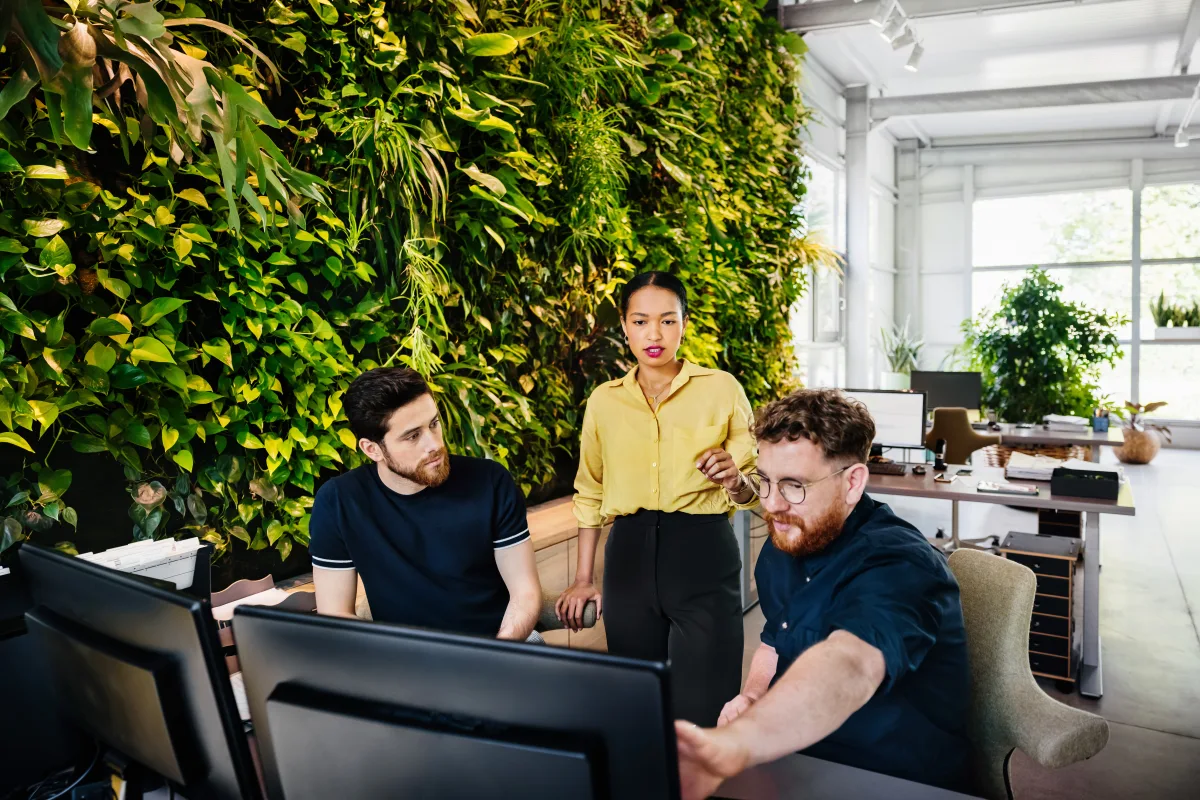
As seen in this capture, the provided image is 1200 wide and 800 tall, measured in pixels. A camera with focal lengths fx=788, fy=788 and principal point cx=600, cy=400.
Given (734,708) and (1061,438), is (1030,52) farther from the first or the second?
(734,708)

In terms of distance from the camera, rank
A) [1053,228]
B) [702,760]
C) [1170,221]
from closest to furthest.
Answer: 1. [702,760]
2. [1170,221]
3. [1053,228]

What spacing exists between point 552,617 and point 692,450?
2.21 ft

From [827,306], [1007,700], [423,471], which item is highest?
[827,306]

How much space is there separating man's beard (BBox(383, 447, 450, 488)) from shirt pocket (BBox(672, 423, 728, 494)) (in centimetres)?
79

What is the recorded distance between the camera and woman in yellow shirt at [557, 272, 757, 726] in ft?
7.61

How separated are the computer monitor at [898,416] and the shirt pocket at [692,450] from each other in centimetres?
219

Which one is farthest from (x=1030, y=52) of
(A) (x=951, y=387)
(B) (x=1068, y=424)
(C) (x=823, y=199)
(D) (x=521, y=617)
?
(D) (x=521, y=617)

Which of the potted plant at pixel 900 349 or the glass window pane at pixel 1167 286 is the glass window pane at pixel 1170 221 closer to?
the glass window pane at pixel 1167 286

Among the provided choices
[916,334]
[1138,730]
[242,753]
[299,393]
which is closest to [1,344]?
[299,393]

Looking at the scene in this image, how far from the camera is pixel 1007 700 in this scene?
1566 mm

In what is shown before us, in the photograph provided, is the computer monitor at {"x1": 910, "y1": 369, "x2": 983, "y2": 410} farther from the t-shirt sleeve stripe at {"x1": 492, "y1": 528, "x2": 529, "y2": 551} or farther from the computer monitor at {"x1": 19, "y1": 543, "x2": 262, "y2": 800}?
the computer monitor at {"x1": 19, "y1": 543, "x2": 262, "y2": 800}

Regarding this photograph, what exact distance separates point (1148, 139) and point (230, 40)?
1198cm

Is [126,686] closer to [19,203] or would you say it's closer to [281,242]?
[19,203]

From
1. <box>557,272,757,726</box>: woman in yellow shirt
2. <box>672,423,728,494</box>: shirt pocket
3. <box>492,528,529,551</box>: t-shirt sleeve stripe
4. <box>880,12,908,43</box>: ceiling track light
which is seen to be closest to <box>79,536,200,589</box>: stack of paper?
<box>492,528,529,551</box>: t-shirt sleeve stripe
